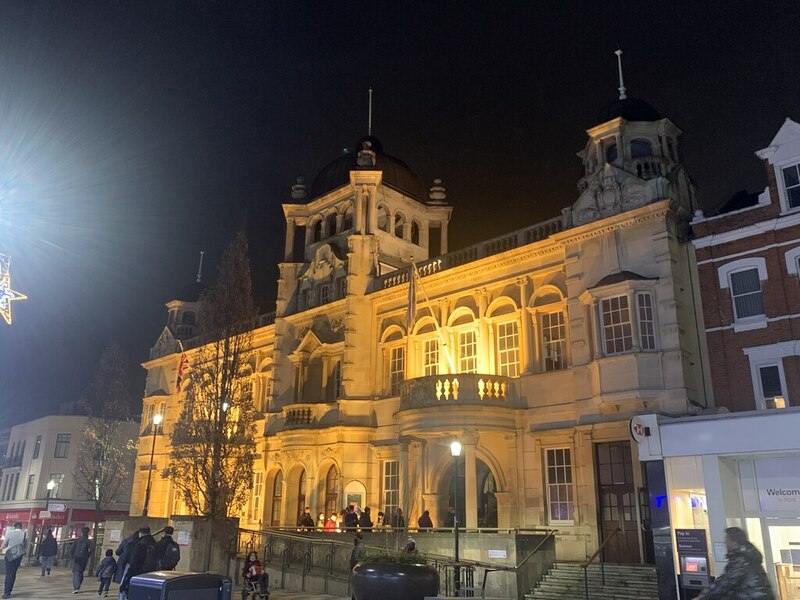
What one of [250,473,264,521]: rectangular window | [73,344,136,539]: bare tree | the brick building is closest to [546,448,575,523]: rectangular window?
the brick building

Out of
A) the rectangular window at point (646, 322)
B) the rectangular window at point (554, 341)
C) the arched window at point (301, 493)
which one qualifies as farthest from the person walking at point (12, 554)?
the rectangular window at point (646, 322)

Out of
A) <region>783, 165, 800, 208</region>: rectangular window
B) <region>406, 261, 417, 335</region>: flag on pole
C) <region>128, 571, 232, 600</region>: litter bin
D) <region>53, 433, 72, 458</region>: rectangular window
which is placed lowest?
<region>128, 571, 232, 600</region>: litter bin

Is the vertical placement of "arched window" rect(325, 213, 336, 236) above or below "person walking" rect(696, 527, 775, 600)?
above

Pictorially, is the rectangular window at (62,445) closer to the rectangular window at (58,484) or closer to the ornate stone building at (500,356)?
the rectangular window at (58,484)

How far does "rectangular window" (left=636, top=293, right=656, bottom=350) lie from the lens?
21.4 m

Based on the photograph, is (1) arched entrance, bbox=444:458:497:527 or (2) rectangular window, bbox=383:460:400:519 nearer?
(1) arched entrance, bbox=444:458:497:527

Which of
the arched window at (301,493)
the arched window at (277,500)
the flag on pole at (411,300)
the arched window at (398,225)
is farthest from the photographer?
the arched window at (398,225)

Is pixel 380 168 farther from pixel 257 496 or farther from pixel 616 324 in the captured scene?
pixel 257 496

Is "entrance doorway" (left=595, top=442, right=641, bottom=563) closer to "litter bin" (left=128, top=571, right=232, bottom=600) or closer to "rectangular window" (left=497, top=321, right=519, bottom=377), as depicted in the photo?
"rectangular window" (left=497, top=321, right=519, bottom=377)

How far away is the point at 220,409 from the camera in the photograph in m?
26.8

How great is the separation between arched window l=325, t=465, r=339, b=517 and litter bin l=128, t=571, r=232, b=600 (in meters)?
21.5

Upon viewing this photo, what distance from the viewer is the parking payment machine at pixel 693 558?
46.3ft

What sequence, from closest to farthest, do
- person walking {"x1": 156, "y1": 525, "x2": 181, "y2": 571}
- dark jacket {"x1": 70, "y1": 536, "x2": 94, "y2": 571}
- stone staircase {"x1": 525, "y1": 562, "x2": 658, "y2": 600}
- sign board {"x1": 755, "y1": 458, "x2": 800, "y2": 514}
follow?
person walking {"x1": 156, "y1": 525, "x2": 181, "y2": 571} → sign board {"x1": 755, "y1": 458, "x2": 800, "y2": 514} → stone staircase {"x1": 525, "y1": 562, "x2": 658, "y2": 600} → dark jacket {"x1": 70, "y1": 536, "x2": 94, "y2": 571}

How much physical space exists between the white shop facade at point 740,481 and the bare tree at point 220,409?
16.4 m
